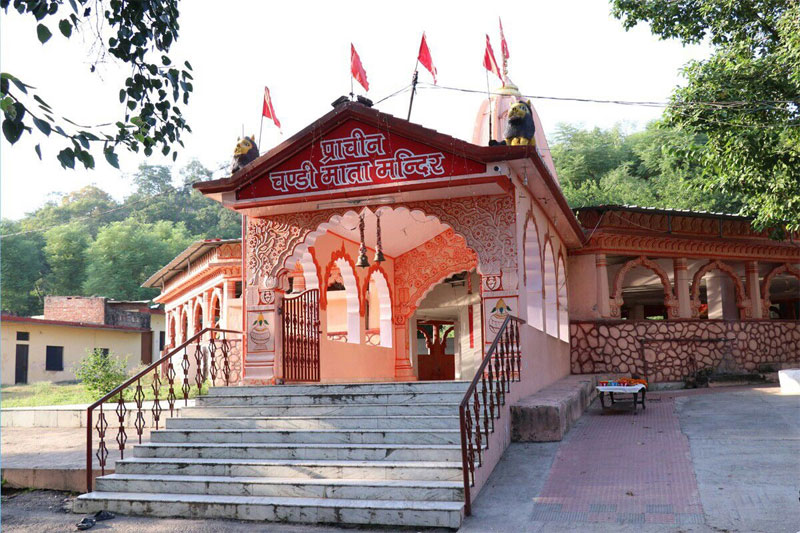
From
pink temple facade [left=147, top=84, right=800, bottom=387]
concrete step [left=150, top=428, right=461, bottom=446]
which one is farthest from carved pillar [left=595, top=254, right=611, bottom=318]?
concrete step [left=150, top=428, right=461, bottom=446]

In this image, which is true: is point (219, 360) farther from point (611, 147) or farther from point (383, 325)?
point (611, 147)

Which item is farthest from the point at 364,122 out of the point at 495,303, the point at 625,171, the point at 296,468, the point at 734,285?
the point at 625,171

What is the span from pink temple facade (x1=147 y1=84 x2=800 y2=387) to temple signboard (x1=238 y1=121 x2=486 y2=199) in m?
0.02

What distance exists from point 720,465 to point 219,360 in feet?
34.1

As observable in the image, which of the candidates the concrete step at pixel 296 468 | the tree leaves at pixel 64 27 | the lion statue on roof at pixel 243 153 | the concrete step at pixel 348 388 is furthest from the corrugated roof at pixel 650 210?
the tree leaves at pixel 64 27

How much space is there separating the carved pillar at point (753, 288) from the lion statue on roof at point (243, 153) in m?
11.8

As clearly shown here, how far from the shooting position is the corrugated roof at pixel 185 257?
60.4ft

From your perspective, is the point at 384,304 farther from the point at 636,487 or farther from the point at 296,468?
the point at 636,487

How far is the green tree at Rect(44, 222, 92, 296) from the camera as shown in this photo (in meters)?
47.0

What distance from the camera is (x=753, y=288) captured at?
16.3m

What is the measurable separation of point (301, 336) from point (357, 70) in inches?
161

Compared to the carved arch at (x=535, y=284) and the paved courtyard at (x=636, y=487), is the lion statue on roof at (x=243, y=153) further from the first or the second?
the paved courtyard at (x=636, y=487)

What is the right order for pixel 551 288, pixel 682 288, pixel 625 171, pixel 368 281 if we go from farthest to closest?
pixel 625 171, pixel 682 288, pixel 368 281, pixel 551 288

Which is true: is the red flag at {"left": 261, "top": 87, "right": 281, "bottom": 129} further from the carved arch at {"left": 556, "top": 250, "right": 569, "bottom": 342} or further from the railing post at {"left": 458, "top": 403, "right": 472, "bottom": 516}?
the railing post at {"left": 458, "top": 403, "right": 472, "bottom": 516}
